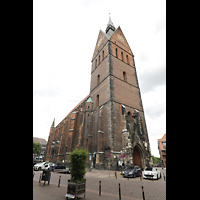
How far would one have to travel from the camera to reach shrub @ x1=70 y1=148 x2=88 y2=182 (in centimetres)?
722

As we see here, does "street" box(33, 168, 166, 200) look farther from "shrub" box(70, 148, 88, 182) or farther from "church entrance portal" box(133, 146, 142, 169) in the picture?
"church entrance portal" box(133, 146, 142, 169)

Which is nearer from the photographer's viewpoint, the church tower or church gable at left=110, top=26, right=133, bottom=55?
the church tower

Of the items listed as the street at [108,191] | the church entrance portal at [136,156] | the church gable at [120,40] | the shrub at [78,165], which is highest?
the church gable at [120,40]

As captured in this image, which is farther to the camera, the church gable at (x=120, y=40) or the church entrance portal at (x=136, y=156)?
the church gable at (x=120, y=40)

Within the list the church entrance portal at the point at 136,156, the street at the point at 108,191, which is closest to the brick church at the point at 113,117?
the church entrance portal at the point at 136,156

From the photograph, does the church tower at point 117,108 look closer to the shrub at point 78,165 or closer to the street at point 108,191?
the street at point 108,191

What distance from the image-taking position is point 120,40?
3319 centimetres

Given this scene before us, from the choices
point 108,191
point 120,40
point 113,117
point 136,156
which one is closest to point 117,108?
point 113,117

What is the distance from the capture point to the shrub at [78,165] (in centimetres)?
722

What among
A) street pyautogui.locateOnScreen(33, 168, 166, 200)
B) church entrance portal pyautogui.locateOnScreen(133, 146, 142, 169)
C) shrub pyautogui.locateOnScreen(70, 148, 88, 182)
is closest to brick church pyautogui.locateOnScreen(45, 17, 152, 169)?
church entrance portal pyautogui.locateOnScreen(133, 146, 142, 169)

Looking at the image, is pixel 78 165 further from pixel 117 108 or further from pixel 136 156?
pixel 136 156

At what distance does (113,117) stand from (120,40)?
21915mm
